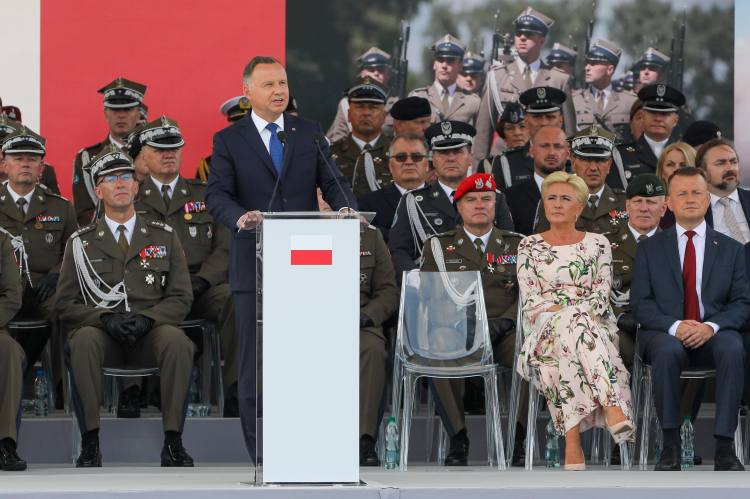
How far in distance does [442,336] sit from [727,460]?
1285mm

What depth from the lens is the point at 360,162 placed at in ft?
19.6

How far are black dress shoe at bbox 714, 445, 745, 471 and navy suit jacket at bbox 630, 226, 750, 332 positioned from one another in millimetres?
583

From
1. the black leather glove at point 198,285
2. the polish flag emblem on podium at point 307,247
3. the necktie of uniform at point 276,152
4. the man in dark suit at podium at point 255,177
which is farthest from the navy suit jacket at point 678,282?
the black leather glove at point 198,285

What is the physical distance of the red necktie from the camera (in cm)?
428

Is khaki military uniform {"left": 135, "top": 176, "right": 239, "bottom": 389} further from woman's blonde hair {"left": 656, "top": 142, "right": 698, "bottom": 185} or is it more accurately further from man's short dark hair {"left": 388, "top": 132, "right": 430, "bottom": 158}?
woman's blonde hair {"left": 656, "top": 142, "right": 698, "bottom": 185}

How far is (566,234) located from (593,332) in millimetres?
533

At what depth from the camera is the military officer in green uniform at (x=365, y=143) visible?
234 inches

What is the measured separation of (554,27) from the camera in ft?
21.3

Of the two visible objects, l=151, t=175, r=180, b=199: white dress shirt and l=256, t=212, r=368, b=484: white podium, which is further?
l=151, t=175, r=180, b=199: white dress shirt

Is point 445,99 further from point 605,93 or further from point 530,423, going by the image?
point 530,423

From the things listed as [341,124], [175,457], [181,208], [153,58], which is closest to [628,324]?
[175,457]

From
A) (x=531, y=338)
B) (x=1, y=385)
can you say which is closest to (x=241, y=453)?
(x=1, y=385)

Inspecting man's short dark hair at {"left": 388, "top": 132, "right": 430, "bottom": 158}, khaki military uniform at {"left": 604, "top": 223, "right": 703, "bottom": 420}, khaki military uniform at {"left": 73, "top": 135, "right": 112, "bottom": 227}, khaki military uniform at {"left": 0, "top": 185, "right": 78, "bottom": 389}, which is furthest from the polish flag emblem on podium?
khaki military uniform at {"left": 73, "top": 135, "right": 112, "bottom": 227}

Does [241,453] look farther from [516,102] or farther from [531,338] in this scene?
[516,102]
